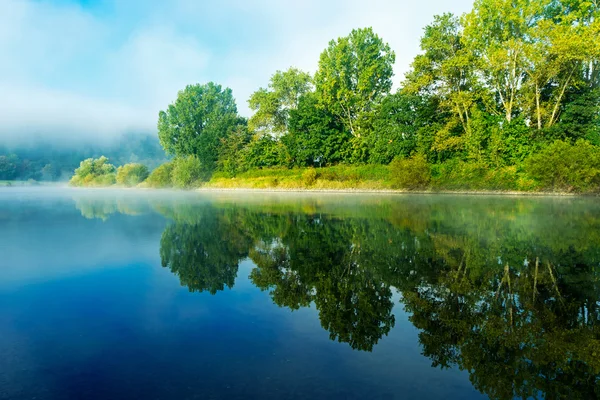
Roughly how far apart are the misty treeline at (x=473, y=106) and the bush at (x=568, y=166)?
7 cm

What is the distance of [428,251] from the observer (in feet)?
30.9

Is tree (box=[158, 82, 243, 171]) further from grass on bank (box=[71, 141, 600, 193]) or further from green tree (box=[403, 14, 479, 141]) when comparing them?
green tree (box=[403, 14, 479, 141])

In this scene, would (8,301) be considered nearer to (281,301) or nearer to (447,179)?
(281,301)

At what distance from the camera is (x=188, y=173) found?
5906 cm

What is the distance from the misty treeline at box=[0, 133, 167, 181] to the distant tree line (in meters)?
110

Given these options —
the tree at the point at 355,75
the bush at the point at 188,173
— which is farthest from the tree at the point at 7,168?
the tree at the point at 355,75

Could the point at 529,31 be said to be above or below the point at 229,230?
above

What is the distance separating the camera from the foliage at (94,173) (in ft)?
283

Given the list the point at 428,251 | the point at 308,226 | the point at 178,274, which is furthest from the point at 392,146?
the point at 178,274

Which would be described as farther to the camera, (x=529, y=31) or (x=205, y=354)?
(x=529, y=31)

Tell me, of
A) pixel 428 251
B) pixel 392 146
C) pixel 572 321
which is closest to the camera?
pixel 572 321

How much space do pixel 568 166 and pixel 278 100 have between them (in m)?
37.6

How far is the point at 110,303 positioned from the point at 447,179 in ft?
116

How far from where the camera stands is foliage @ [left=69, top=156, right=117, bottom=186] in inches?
3393
